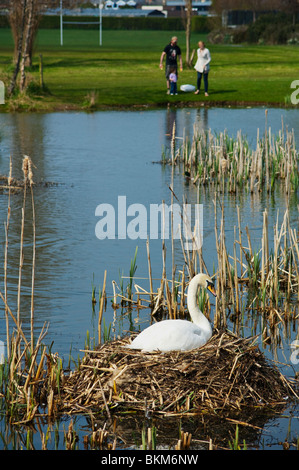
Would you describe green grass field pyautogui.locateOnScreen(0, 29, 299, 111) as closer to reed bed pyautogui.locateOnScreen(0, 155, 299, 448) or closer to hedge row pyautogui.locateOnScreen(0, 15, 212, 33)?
reed bed pyautogui.locateOnScreen(0, 155, 299, 448)

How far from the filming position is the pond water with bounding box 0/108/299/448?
10.7 meters

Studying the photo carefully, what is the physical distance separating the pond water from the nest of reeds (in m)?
1.24

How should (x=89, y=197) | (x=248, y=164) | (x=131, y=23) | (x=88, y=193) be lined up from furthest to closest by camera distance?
(x=131, y=23), (x=88, y=193), (x=89, y=197), (x=248, y=164)

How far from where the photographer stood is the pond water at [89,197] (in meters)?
10.7

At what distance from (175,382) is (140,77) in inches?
1415

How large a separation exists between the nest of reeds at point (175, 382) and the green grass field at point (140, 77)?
19.5m

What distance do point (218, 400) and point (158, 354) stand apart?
0.67 metres

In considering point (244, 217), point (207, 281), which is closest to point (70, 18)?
point (244, 217)

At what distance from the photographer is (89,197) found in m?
17.5

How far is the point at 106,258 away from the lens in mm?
12750

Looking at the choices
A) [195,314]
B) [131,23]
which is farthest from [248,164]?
[131,23]

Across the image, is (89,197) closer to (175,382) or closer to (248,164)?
(248,164)

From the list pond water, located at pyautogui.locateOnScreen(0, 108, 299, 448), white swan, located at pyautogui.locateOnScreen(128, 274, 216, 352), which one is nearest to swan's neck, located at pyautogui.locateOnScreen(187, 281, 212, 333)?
white swan, located at pyautogui.locateOnScreen(128, 274, 216, 352)

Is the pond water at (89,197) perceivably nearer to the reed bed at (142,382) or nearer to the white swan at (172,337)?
the reed bed at (142,382)
